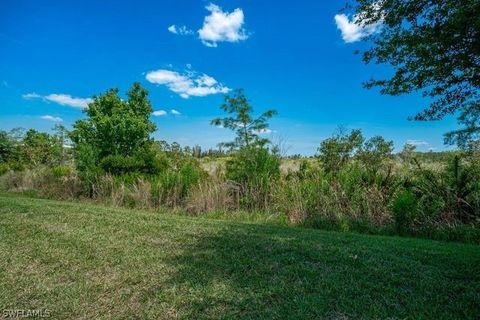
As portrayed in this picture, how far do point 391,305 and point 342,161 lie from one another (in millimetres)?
10810

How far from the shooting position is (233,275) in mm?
3564

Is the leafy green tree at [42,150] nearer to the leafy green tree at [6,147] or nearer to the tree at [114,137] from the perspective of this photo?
the leafy green tree at [6,147]

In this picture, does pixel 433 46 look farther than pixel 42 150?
No

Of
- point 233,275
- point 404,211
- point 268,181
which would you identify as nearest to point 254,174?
Result: point 268,181

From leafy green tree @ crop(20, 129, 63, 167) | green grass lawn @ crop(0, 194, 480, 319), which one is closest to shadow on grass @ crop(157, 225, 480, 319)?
green grass lawn @ crop(0, 194, 480, 319)

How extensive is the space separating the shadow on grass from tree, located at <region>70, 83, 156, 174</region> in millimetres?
9714

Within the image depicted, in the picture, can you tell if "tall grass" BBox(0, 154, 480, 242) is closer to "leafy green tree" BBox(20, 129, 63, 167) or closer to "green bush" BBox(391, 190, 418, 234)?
"green bush" BBox(391, 190, 418, 234)

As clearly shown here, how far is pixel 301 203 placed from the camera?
7.59 m

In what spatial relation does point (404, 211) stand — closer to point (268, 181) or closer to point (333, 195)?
point (333, 195)

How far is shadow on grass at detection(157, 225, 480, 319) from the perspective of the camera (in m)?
2.81

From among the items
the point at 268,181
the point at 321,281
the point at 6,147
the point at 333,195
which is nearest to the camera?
the point at 321,281

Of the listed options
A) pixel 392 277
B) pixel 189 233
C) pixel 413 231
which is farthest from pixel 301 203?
pixel 392 277

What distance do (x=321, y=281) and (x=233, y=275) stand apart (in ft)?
3.01

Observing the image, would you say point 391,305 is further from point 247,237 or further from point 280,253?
point 247,237
